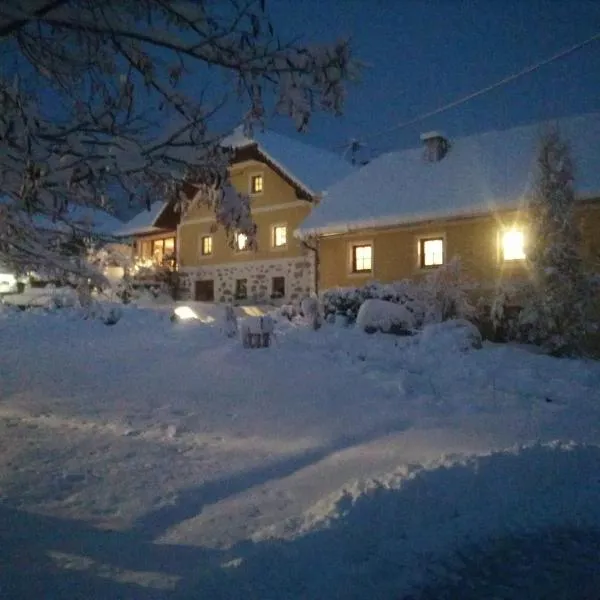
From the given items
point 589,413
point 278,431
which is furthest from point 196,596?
point 589,413

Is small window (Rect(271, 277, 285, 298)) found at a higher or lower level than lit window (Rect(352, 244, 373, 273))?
lower

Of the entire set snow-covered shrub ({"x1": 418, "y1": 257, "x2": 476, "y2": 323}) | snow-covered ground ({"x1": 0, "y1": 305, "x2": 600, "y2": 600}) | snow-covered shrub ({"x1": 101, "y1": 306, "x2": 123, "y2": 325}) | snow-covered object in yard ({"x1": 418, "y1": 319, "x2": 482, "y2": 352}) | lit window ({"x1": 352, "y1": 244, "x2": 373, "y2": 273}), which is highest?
lit window ({"x1": 352, "y1": 244, "x2": 373, "y2": 273})

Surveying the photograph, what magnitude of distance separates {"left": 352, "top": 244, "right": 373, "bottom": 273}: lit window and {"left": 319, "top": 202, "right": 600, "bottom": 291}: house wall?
0.18m

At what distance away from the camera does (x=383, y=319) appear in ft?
49.8

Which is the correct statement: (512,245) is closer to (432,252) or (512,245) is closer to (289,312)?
(432,252)

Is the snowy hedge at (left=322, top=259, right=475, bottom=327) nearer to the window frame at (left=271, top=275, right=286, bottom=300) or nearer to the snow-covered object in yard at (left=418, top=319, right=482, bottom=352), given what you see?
the snow-covered object in yard at (left=418, top=319, right=482, bottom=352)

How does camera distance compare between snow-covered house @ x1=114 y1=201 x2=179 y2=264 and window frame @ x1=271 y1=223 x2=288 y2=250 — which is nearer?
window frame @ x1=271 y1=223 x2=288 y2=250

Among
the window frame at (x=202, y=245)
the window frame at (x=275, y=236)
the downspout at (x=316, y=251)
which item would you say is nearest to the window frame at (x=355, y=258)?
the downspout at (x=316, y=251)

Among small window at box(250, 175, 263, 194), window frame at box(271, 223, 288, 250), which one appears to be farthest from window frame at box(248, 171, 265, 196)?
window frame at box(271, 223, 288, 250)

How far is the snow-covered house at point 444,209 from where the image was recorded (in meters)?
18.5

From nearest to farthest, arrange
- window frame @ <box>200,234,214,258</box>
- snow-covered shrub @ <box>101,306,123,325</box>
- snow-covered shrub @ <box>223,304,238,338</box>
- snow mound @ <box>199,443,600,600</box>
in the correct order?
snow mound @ <box>199,443,600,600</box>, snow-covered shrub @ <box>223,304,238,338</box>, snow-covered shrub @ <box>101,306,123,325</box>, window frame @ <box>200,234,214,258</box>

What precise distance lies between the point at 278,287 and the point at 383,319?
40.6 feet

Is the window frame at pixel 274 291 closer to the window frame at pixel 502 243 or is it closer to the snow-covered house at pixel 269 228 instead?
the snow-covered house at pixel 269 228

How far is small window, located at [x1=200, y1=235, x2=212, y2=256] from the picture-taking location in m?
30.3
